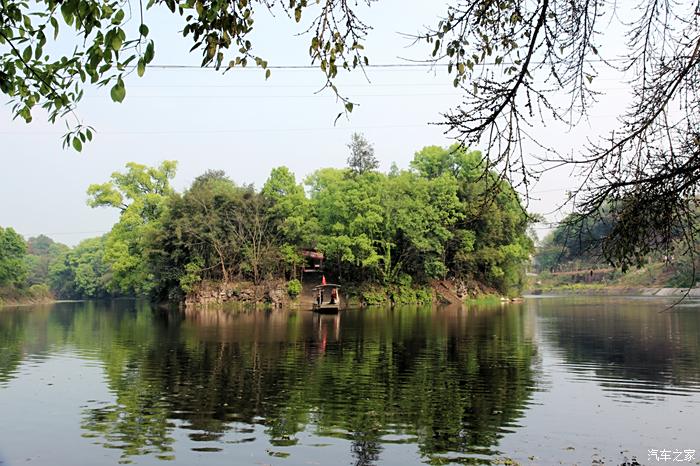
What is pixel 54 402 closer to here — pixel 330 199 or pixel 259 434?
pixel 259 434

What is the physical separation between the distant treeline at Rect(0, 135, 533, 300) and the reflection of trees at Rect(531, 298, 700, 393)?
2226cm

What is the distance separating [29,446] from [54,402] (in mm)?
3343

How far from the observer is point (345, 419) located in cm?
1094

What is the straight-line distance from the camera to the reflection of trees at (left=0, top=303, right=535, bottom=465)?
398 inches

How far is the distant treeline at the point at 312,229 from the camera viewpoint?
54.3 m

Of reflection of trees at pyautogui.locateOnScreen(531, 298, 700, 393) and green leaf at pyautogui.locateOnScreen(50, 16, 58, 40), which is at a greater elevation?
green leaf at pyautogui.locateOnScreen(50, 16, 58, 40)

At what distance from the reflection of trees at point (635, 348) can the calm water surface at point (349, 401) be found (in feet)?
0.35

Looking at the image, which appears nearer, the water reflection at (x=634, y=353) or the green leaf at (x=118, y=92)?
the green leaf at (x=118, y=92)

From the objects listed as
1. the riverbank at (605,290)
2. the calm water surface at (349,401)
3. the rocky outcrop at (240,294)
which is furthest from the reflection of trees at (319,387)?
the riverbank at (605,290)

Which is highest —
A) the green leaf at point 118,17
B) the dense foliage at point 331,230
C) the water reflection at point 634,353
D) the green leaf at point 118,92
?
the dense foliage at point 331,230

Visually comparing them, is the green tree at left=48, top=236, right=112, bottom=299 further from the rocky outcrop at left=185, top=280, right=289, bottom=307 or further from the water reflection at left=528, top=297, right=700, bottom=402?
the water reflection at left=528, top=297, right=700, bottom=402

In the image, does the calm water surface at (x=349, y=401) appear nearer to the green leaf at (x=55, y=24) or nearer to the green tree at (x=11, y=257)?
the green leaf at (x=55, y=24)

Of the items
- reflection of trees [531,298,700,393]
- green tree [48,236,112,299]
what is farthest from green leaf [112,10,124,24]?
green tree [48,236,112,299]

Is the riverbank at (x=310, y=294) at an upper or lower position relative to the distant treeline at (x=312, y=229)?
lower
